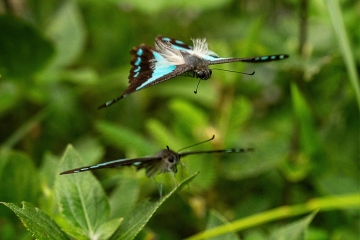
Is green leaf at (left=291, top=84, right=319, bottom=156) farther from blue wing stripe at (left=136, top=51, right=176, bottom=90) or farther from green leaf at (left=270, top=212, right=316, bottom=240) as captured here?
blue wing stripe at (left=136, top=51, right=176, bottom=90)

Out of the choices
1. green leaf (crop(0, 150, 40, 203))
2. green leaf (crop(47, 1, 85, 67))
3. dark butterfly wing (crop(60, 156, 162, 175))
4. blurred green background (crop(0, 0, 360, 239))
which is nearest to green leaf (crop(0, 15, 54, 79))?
blurred green background (crop(0, 0, 360, 239))

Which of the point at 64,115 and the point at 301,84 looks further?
the point at 64,115

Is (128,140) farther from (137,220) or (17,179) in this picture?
(137,220)

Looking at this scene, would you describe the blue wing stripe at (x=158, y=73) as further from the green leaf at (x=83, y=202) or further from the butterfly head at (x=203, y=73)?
the green leaf at (x=83, y=202)

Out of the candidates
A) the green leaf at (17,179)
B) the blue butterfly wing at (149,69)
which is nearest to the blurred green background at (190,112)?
the green leaf at (17,179)

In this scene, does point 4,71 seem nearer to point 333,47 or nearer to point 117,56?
point 117,56

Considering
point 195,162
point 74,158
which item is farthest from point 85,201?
point 195,162

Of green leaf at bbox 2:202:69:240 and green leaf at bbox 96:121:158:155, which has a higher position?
green leaf at bbox 96:121:158:155
